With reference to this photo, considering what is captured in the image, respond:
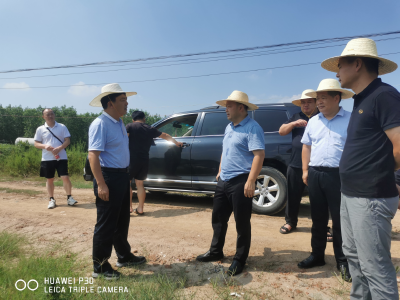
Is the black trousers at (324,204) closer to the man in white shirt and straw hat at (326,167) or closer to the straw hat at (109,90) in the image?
the man in white shirt and straw hat at (326,167)

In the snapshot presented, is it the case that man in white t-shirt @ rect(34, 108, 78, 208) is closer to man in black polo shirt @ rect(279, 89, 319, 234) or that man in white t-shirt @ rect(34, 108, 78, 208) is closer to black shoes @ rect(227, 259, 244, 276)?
black shoes @ rect(227, 259, 244, 276)

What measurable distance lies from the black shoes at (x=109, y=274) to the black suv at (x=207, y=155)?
9.32 ft

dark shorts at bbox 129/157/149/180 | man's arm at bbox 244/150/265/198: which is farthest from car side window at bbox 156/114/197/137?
man's arm at bbox 244/150/265/198

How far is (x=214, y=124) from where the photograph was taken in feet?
18.9

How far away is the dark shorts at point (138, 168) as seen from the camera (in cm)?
511

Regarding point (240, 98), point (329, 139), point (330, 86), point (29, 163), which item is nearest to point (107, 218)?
point (240, 98)

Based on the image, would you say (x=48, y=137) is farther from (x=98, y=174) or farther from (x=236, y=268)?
(x=236, y=268)

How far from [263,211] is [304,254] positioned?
164 cm

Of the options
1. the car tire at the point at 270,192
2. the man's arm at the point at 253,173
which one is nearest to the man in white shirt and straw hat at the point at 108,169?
the man's arm at the point at 253,173

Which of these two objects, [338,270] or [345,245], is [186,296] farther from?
[338,270]

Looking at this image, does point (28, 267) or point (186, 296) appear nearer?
point (186, 296)

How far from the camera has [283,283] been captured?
2754mm

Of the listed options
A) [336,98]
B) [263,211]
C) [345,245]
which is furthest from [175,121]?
Answer: [345,245]

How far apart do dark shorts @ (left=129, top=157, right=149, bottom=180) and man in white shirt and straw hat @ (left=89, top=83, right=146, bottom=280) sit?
2065mm
